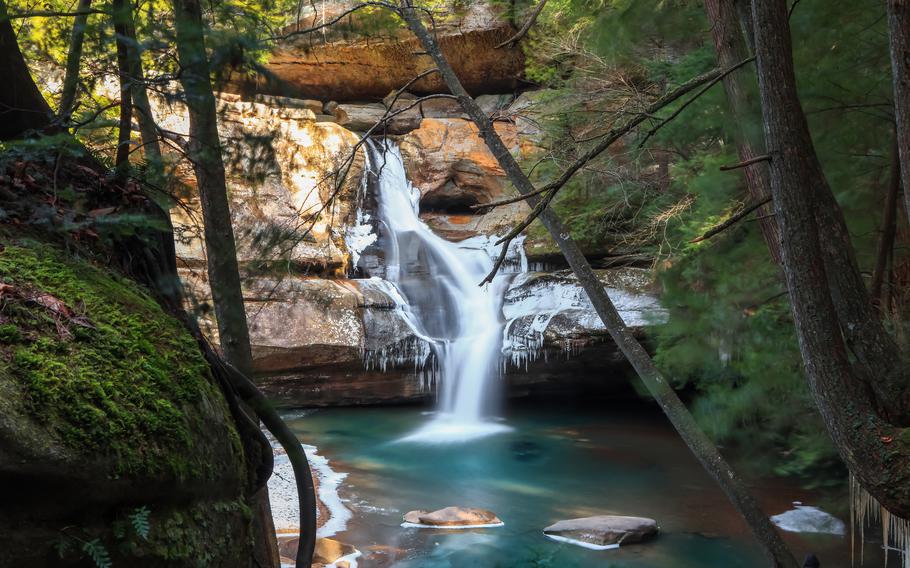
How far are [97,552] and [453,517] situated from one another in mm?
6995

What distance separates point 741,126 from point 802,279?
214 cm

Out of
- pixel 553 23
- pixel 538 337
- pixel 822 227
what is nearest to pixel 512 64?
pixel 553 23

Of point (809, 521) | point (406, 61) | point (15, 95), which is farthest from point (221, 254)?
point (406, 61)

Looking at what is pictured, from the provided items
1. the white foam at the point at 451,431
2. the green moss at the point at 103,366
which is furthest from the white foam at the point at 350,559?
the green moss at the point at 103,366

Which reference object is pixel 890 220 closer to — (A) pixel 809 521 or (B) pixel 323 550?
(A) pixel 809 521

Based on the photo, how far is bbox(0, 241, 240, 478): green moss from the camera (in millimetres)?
1630

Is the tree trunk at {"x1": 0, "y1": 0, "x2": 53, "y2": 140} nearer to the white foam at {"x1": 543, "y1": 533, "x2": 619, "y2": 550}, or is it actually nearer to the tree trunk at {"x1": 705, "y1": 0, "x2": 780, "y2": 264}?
the tree trunk at {"x1": 705, "y1": 0, "x2": 780, "y2": 264}

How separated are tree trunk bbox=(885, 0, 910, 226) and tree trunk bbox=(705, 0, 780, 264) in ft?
5.97

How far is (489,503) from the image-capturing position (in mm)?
9117

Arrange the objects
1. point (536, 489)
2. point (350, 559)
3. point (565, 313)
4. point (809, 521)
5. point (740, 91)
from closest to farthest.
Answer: point (740, 91) → point (350, 559) → point (809, 521) → point (536, 489) → point (565, 313)

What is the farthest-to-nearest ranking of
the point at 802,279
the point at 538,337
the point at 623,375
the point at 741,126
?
the point at 623,375
the point at 538,337
the point at 741,126
the point at 802,279

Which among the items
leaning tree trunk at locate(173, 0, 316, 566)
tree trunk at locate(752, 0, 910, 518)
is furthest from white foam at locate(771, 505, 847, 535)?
leaning tree trunk at locate(173, 0, 316, 566)

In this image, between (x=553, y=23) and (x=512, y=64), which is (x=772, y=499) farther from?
(x=512, y=64)

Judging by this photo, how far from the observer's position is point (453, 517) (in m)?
8.23
